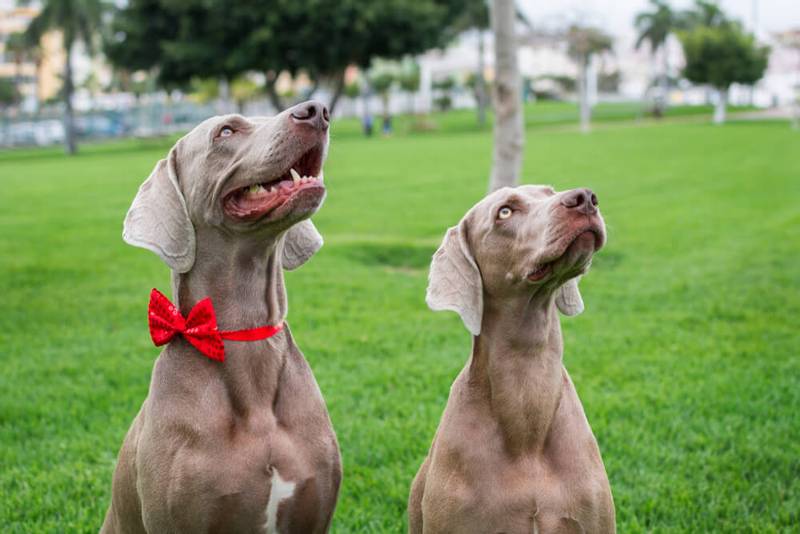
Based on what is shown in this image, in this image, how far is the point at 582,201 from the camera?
2.86m

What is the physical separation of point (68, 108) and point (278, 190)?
45560 millimetres

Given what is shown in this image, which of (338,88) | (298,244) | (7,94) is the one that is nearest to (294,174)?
(298,244)

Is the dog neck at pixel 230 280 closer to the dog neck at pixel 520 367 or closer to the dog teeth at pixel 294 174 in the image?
the dog teeth at pixel 294 174

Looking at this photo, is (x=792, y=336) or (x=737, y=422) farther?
(x=792, y=336)

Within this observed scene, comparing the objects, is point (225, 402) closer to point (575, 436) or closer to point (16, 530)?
point (575, 436)

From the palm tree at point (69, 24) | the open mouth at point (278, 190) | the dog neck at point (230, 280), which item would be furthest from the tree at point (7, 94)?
the open mouth at point (278, 190)

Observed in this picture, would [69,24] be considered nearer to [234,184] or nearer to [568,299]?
[234,184]

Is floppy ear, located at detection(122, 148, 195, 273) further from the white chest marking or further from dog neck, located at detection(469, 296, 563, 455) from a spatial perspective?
dog neck, located at detection(469, 296, 563, 455)

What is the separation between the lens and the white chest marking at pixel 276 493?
3.05 meters

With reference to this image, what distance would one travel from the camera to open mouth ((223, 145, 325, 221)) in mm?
3012

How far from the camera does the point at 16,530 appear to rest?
434 cm

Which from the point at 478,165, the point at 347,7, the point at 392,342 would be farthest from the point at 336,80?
the point at 392,342

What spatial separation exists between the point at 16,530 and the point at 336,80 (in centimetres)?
4045

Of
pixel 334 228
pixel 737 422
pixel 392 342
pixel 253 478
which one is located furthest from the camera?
pixel 334 228
